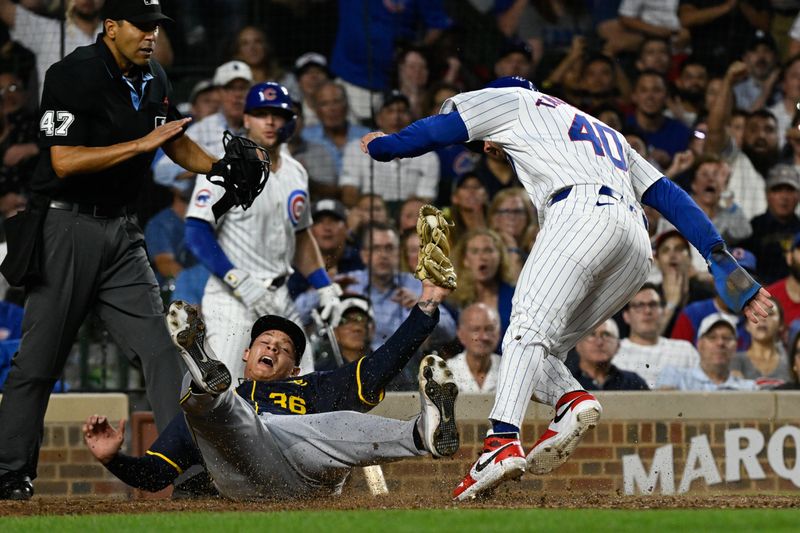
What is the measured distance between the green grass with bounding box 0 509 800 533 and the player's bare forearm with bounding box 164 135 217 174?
5.73 ft

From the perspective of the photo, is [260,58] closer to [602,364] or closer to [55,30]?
[55,30]

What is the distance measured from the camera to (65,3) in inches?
365

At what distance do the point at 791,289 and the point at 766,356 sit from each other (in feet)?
1.87

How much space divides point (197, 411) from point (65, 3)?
4954 millimetres

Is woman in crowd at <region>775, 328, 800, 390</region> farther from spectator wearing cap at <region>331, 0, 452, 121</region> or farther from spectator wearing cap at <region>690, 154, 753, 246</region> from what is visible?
spectator wearing cap at <region>331, 0, 452, 121</region>

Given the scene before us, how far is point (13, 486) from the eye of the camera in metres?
5.72

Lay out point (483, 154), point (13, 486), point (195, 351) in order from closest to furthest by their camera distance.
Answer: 1. point (195, 351)
2. point (13, 486)
3. point (483, 154)

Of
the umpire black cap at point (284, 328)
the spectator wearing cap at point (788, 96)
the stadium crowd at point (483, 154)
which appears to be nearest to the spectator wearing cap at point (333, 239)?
the stadium crowd at point (483, 154)

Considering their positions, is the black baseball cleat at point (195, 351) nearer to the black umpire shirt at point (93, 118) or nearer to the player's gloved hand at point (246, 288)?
the black umpire shirt at point (93, 118)

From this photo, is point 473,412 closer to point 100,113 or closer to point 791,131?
point 100,113

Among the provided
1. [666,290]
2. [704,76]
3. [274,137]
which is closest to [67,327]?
[274,137]

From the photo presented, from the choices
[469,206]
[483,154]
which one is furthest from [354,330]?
[483,154]

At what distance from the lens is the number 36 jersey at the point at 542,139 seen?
5.40 m

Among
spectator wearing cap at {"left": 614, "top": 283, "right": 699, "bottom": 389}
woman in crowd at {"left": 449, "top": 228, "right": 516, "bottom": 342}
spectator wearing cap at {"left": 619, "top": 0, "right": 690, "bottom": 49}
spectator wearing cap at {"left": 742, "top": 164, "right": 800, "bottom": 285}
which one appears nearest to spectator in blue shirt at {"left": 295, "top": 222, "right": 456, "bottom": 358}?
woman in crowd at {"left": 449, "top": 228, "right": 516, "bottom": 342}
